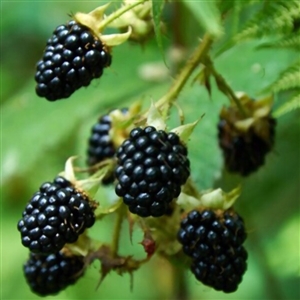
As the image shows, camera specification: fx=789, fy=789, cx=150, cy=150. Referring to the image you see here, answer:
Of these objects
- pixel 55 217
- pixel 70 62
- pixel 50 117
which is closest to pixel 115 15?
pixel 70 62

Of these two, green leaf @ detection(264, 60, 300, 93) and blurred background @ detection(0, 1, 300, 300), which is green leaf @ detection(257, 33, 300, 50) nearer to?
green leaf @ detection(264, 60, 300, 93)

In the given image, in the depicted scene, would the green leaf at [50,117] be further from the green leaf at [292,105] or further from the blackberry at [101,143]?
the green leaf at [292,105]

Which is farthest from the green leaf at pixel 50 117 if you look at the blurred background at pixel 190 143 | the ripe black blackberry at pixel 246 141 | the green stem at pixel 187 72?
the green stem at pixel 187 72

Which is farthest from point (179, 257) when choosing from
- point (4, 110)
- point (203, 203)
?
point (4, 110)

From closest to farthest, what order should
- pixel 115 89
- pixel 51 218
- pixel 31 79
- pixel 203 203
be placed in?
1. pixel 51 218
2. pixel 203 203
3. pixel 115 89
4. pixel 31 79

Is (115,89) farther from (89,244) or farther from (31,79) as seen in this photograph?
(89,244)
